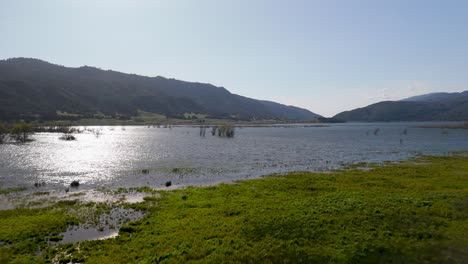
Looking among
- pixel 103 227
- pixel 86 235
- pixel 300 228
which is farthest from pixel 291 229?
pixel 86 235

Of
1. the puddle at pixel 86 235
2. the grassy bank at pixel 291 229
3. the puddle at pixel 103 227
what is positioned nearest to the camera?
the grassy bank at pixel 291 229

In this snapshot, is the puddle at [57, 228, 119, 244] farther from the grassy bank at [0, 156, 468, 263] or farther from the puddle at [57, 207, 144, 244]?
the grassy bank at [0, 156, 468, 263]

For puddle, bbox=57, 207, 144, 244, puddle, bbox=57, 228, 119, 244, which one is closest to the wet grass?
puddle, bbox=57, 228, 119, 244

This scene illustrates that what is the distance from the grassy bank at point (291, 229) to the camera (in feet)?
58.6

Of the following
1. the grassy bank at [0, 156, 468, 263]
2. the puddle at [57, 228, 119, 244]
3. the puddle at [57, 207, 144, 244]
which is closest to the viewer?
the grassy bank at [0, 156, 468, 263]

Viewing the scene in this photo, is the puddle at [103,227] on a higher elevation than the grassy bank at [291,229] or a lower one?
lower

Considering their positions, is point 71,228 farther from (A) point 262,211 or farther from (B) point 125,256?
(A) point 262,211

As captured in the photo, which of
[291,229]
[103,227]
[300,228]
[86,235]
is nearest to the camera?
[291,229]

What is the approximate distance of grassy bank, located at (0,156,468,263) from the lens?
17859 mm

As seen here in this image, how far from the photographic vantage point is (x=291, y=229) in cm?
2150

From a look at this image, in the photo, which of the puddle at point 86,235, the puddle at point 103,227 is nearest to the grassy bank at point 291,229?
the puddle at point 86,235

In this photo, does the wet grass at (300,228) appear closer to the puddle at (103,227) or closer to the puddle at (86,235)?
the puddle at (86,235)

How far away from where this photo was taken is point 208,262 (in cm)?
1692

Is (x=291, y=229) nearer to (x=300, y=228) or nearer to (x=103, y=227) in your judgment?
(x=300, y=228)
